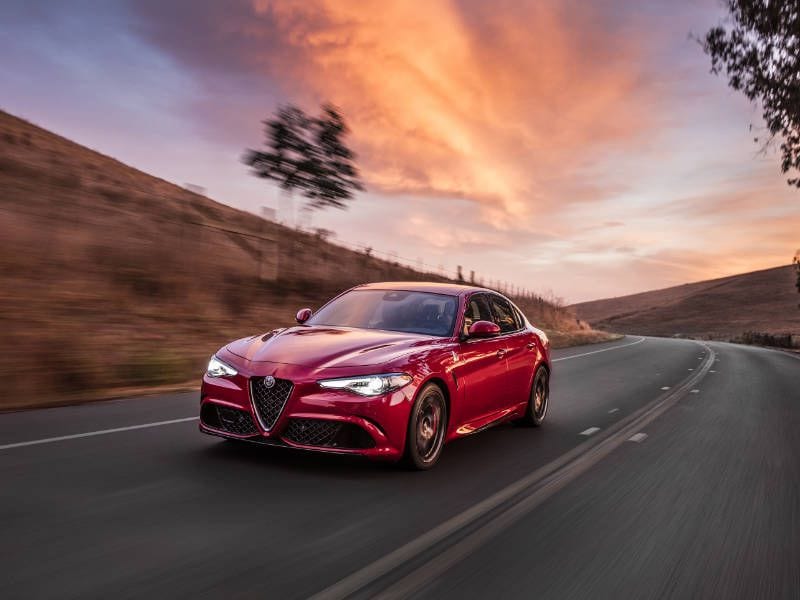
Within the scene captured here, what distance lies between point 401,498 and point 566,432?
384 centimetres

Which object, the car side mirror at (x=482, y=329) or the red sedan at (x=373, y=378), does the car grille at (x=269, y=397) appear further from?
the car side mirror at (x=482, y=329)

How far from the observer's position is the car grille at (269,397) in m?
5.55

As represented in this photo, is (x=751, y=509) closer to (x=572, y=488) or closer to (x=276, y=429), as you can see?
(x=572, y=488)

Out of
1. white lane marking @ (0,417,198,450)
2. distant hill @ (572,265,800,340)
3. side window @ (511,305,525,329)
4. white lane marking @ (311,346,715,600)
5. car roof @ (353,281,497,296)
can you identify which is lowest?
white lane marking @ (311,346,715,600)

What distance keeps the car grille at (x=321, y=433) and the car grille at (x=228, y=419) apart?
0.32m

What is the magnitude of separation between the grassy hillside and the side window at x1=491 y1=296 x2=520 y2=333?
516 centimetres

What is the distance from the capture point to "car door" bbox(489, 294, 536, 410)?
7863 millimetres

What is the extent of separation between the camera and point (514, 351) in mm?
8062

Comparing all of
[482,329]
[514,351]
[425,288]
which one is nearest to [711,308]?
[514,351]

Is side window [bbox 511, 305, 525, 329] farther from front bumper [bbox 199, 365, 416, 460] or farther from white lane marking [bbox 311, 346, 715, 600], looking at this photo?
front bumper [bbox 199, 365, 416, 460]

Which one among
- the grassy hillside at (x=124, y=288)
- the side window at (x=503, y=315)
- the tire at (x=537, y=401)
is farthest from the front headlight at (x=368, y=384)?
the grassy hillside at (x=124, y=288)

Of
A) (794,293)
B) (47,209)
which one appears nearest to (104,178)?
(47,209)

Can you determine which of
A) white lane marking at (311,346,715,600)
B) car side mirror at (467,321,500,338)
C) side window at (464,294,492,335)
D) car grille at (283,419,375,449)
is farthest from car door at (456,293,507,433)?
car grille at (283,419,375,449)

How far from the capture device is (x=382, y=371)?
5.71 meters
